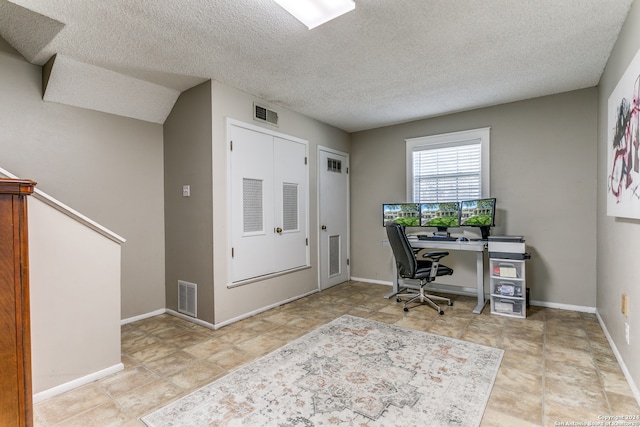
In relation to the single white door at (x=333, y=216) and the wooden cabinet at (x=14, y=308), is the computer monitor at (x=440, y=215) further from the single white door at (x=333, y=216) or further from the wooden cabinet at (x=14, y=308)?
the wooden cabinet at (x=14, y=308)

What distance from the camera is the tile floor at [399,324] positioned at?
1774 millimetres

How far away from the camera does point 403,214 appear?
4.25 metres

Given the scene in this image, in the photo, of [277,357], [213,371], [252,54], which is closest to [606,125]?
[252,54]

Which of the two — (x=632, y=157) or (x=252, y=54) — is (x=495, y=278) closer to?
(x=632, y=157)

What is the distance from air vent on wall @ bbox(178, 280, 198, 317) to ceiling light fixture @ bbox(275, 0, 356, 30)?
8.86ft

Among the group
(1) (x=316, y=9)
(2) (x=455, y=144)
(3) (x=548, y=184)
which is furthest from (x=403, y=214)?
(1) (x=316, y=9)

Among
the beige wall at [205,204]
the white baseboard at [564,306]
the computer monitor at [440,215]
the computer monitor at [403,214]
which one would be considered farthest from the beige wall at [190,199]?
the white baseboard at [564,306]

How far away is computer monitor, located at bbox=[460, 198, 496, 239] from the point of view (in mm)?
3592

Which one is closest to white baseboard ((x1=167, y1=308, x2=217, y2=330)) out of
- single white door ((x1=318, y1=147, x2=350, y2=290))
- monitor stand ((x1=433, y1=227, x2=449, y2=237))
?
single white door ((x1=318, y1=147, x2=350, y2=290))

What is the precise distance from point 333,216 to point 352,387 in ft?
9.74

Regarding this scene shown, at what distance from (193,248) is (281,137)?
168 centimetres

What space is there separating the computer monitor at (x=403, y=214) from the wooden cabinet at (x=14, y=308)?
3.50 m

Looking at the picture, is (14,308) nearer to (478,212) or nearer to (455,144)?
(478,212)

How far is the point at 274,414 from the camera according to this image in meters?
1.75
